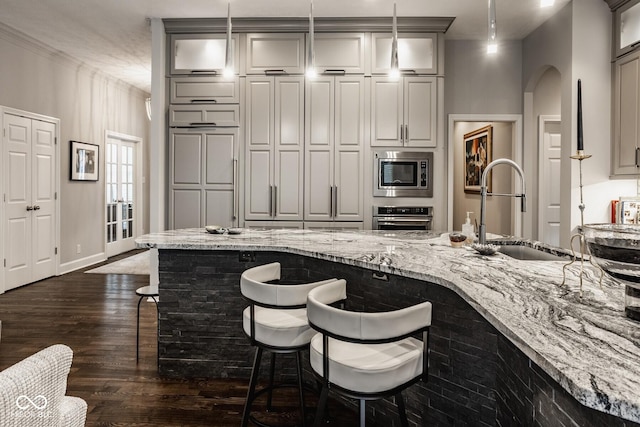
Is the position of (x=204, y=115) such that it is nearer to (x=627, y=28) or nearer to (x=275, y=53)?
(x=275, y=53)

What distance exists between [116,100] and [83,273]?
3.11 meters

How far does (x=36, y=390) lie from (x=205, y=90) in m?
4.14

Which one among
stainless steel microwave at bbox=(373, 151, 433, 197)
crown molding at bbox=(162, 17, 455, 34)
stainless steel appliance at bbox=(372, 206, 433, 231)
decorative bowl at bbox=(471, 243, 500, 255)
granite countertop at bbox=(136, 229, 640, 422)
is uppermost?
crown molding at bbox=(162, 17, 455, 34)

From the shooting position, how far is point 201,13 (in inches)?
176

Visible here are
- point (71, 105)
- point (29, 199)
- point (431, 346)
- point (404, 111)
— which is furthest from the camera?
point (71, 105)

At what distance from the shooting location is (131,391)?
8.48ft

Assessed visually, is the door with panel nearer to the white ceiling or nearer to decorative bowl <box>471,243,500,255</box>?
the white ceiling

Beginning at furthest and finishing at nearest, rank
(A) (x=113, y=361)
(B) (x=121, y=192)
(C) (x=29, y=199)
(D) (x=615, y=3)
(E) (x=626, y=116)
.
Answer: (B) (x=121, y=192) < (C) (x=29, y=199) < (D) (x=615, y=3) < (E) (x=626, y=116) < (A) (x=113, y=361)

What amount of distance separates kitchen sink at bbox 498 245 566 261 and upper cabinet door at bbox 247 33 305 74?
2961 millimetres

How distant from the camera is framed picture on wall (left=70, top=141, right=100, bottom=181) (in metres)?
6.25

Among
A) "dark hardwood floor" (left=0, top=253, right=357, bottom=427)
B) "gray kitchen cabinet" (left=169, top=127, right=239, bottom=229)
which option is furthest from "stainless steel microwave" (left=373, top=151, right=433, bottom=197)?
"dark hardwood floor" (left=0, top=253, right=357, bottom=427)

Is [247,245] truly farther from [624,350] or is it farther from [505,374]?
[624,350]

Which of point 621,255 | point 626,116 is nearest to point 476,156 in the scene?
point 626,116

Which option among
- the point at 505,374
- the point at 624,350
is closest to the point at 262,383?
the point at 505,374
